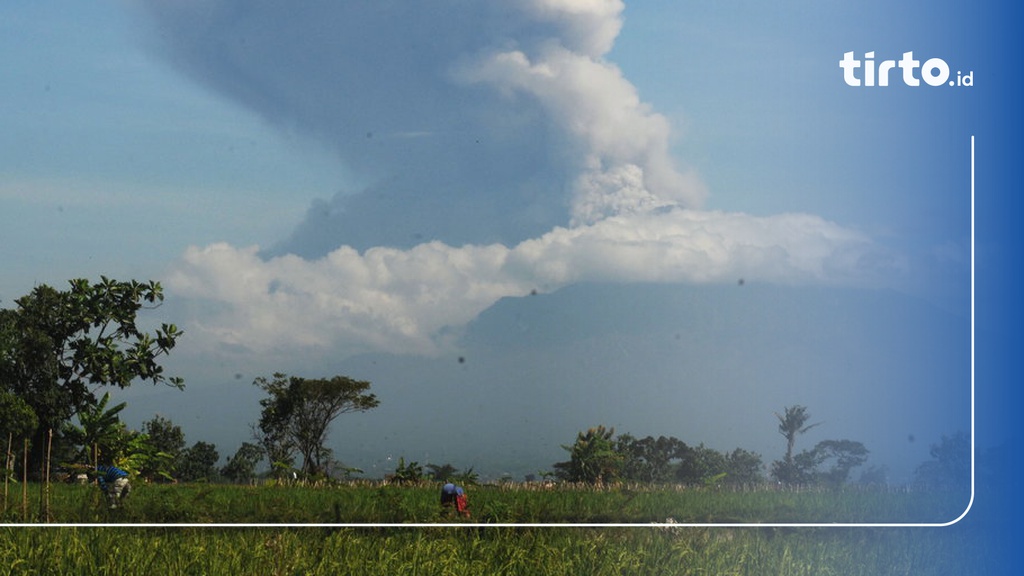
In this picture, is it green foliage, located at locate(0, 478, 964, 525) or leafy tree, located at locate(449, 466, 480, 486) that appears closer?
green foliage, located at locate(0, 478, 964, 525)

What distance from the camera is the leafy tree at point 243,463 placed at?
31.8 m

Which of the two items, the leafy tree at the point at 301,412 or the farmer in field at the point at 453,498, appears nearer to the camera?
the farmer in field at the point at 453,498

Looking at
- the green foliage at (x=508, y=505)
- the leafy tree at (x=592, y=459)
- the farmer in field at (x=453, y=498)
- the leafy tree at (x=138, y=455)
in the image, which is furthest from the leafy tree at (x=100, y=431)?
the farmer in field at (x=453, y=498)

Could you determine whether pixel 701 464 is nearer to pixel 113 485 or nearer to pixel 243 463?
pixel 243 463

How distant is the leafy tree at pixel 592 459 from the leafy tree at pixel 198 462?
41.4 ft

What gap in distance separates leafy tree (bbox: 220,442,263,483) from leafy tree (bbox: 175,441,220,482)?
0.54 meters

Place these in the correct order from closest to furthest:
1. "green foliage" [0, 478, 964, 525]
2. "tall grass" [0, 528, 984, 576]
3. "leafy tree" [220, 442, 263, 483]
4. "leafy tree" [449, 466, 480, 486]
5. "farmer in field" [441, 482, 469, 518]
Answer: "tall grass" [0, 528, 984, 576] < "farmer in field" [441, 482, 469, 518] < "green foliage" [0, 478, 964, 525] < "leafy tree" [449, 466, 480, 486] < "leafy tree" [220, 442, 263, 483]

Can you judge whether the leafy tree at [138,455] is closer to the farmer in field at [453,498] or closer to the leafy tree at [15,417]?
the leafy tree at [15,417]

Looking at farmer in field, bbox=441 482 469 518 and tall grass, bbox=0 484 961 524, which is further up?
farmer in field, bbox=441 482 469 518

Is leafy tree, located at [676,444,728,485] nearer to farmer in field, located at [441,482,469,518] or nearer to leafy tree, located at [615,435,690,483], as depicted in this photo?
leafy tree, located at [615,435,690,483]

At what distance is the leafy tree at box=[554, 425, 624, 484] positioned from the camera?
25.9m

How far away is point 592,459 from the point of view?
2600cm

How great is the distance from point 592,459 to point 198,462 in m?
14.5

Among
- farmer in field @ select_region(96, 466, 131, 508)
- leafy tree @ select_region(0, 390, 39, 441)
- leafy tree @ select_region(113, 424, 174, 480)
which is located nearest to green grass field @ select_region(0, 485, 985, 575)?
farmer in field @ select_region(96, 466, 131, 508)
